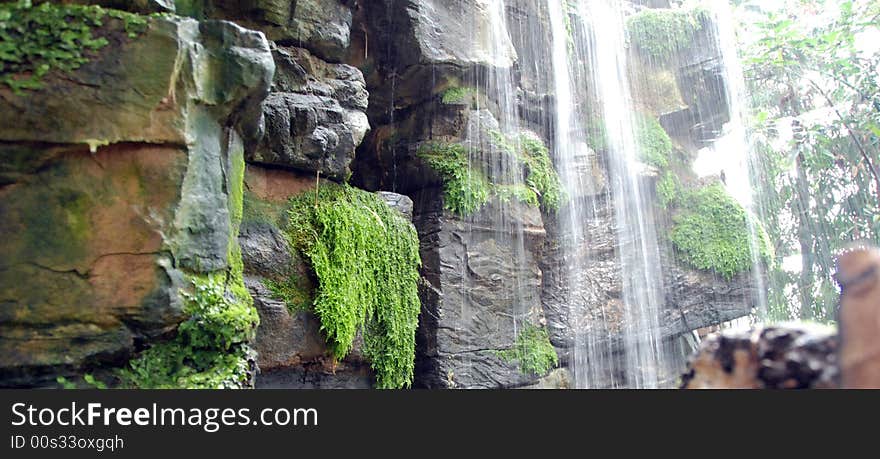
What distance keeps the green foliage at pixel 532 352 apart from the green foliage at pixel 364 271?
1.83 meters

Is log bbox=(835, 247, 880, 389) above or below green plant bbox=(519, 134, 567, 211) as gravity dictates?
below

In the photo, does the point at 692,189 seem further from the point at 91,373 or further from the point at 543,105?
the point at 91,373

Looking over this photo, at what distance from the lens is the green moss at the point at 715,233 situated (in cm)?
1234

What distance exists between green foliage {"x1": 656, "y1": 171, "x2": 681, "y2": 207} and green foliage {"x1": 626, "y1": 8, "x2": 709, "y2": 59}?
2851 millimetres

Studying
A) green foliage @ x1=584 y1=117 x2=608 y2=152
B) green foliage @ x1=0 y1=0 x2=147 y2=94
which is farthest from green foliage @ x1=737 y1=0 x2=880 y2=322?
green foliage @ x1=0 y1=0 x2=147 y2=94

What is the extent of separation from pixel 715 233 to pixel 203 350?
10407 mm

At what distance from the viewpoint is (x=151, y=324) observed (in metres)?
5.14

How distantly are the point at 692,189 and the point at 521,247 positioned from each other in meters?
5.31

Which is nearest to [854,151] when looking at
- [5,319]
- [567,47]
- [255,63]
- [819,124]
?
[819,124]

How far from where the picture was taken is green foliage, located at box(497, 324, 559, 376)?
9.69 metres

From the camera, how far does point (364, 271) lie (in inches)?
320

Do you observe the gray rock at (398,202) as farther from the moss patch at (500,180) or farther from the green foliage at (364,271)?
the moss patch at (500,180)

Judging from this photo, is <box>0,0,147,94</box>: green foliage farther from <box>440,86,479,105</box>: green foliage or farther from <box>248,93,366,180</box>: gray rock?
<box>440,86,479,105</box>: green foliage

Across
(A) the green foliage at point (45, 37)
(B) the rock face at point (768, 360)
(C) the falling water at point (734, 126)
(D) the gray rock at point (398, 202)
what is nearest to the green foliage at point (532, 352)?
(D) the gray rock at point (398, 202)
